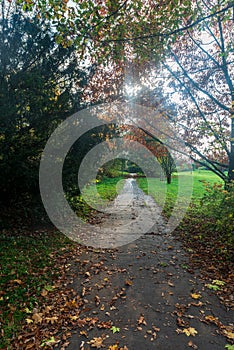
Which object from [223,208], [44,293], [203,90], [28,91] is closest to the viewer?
[44,293]

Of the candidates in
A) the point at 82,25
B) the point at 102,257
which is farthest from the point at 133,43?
the point at 102,257

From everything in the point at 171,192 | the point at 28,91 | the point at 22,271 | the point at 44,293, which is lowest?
the point at 44,293

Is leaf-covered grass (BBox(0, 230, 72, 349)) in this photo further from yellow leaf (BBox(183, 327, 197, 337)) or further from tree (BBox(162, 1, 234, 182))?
tree (BBox(162, 1, 234, 182))

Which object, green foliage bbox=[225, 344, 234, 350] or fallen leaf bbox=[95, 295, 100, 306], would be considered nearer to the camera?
green foliage bbox=[225, 344, 234, 350]

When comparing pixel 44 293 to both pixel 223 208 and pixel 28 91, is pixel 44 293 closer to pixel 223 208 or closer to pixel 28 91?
pixel 223 208

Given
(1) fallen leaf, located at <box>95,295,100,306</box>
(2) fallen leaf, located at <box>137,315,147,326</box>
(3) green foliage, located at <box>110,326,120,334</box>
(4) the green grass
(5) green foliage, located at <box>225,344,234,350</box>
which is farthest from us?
(4) the green grass

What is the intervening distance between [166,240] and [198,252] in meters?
1.06

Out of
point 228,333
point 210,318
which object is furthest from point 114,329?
point 228,333

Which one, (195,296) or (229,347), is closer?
(229,347)

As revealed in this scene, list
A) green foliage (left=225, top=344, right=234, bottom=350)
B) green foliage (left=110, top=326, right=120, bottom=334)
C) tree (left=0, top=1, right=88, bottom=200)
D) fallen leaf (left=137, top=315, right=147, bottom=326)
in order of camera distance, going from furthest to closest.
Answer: tree (left=0, top=1, right=88, bottom=200)
fallen leaf (left=137, top=315, right=147, bottom=326)
green foliage (left=110, top=326, right=120, bottom=334)
green foliage (left=225, top=344, right=234, bottom=350)

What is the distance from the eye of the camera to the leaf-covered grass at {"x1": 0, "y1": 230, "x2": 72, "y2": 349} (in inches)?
129

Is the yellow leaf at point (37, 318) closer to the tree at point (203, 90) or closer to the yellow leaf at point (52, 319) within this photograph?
the yellow leaf at point (52, 319)

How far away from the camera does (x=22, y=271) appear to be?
174 inches

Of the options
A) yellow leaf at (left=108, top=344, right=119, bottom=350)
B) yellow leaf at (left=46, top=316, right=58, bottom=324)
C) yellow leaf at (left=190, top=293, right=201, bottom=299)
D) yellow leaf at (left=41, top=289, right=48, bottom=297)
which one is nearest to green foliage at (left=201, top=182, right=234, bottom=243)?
yellow leaf at (left=190, top=293, right=201, bottom=299)
